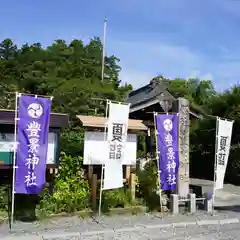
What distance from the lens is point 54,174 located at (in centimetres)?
985

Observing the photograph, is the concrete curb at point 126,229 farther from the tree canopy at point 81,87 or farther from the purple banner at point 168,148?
the tree canopy at point 81,87

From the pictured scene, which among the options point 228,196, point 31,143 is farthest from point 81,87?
point 31,143

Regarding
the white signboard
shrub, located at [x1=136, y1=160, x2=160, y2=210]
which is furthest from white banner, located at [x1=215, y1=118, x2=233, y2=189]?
the white signboard

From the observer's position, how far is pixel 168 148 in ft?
34.4

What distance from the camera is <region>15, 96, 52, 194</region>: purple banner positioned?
848cm

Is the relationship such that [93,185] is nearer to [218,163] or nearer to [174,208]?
[174,208]

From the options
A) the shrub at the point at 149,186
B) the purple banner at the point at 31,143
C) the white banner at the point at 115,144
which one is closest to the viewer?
the purple banner at the point at 31,143

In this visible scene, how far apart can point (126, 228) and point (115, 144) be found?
206 centimetres

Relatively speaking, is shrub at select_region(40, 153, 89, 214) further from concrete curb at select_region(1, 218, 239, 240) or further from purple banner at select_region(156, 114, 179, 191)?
purple banner at select_region(156, 114, 179, 191)

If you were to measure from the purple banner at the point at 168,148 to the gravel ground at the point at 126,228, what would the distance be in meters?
1.06

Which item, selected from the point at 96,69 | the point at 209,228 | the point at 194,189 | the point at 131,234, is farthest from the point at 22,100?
the point at 96,69

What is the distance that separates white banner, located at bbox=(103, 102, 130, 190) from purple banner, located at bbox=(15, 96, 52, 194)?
159cm

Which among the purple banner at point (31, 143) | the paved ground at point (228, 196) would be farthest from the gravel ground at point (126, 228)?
the paved ground at point (228, 196)

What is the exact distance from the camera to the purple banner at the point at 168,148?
10.4 m
